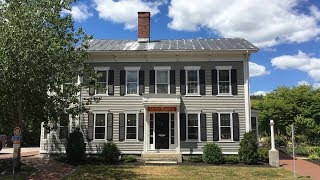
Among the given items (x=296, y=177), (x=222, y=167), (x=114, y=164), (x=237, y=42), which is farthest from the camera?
(x=237, y=42)

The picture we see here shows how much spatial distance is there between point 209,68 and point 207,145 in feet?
17.0

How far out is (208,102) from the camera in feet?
79.0

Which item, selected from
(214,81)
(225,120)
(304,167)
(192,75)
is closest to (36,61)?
(192,75)

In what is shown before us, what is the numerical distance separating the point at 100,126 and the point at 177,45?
25.3ft

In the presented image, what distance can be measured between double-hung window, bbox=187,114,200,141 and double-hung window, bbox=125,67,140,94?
4.01m

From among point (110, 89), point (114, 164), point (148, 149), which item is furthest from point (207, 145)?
point (110, 89)

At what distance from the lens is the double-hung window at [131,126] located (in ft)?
79.1

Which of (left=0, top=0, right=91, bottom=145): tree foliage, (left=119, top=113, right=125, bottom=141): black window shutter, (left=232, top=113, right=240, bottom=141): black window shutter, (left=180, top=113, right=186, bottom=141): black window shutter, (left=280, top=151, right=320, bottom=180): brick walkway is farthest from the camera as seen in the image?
(left=119, top=113, right=125, bottom=141): black window shutter

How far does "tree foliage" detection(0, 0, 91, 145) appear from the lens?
16.2 meters

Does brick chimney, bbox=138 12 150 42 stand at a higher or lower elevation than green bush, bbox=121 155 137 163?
higher

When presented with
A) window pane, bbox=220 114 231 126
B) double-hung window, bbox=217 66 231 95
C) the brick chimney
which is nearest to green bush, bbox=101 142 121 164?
window pane, bbox=220 114 231 126

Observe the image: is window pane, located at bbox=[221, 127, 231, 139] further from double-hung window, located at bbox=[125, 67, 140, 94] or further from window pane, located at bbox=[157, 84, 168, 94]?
double-hung window, located at bbox=[125, 67, 140, 94]

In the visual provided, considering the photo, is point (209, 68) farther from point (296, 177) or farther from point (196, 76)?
point (296, 177)

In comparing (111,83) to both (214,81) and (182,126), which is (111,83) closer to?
(182,126)
